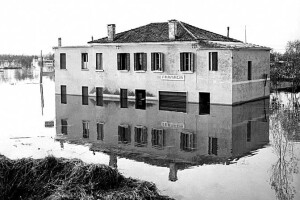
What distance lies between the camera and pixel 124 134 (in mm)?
18578

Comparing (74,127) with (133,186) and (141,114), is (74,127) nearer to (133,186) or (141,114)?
(141,114)

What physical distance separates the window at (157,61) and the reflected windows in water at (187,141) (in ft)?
40.2

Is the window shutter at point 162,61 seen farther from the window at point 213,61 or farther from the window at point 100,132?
the window at point 100,132

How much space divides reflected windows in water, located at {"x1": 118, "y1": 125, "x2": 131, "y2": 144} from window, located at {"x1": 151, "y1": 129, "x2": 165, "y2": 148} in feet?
3.22

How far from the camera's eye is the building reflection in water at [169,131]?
1471 cm

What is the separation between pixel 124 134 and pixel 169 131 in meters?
1.94

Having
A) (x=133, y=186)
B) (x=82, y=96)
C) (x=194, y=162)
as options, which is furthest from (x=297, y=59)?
(x=133, y=186)

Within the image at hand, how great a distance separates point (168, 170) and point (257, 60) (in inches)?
791

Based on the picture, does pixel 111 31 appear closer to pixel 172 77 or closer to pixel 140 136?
pixel 172 77

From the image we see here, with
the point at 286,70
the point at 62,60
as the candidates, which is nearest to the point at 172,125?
the point at 62,60

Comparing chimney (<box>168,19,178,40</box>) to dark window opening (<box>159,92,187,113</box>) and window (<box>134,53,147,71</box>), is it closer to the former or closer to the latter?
window (<box>134,53,147,71</box>)

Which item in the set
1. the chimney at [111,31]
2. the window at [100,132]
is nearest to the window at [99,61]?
the chimney at [111,31]

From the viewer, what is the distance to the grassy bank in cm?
959

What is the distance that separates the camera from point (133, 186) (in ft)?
33.3
